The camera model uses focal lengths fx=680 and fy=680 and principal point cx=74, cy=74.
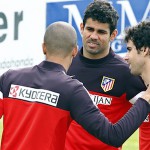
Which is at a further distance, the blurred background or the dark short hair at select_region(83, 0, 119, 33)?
the blurred background

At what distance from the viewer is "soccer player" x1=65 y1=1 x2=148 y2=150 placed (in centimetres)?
609

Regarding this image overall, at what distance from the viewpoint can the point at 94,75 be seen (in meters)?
6.25

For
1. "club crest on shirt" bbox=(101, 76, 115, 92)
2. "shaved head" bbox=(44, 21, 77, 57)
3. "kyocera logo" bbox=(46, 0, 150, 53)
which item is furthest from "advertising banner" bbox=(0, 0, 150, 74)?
"shaved head" bbox=(44, 21, 77, 57)

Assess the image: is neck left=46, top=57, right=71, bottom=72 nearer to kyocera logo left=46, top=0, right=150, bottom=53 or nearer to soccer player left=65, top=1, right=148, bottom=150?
soccer player left=65, top=1, right=148, bottom=150

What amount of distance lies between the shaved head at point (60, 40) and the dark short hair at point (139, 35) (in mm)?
881

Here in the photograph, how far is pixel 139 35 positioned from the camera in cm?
556

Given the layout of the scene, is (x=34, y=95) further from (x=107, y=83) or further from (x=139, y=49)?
(x=107, y=83)

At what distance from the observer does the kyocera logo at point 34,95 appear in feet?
15.0

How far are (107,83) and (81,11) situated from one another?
8.22 m

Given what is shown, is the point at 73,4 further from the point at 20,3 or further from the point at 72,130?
the point at 72,130

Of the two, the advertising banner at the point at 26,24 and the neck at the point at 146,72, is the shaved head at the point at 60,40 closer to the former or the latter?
the neck at the point at 146,72

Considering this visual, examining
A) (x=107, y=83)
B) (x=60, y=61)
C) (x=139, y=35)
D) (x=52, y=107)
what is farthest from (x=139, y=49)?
(x=52, y=107)

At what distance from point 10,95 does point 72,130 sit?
152cm

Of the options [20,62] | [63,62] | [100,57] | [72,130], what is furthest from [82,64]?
[20,62]
